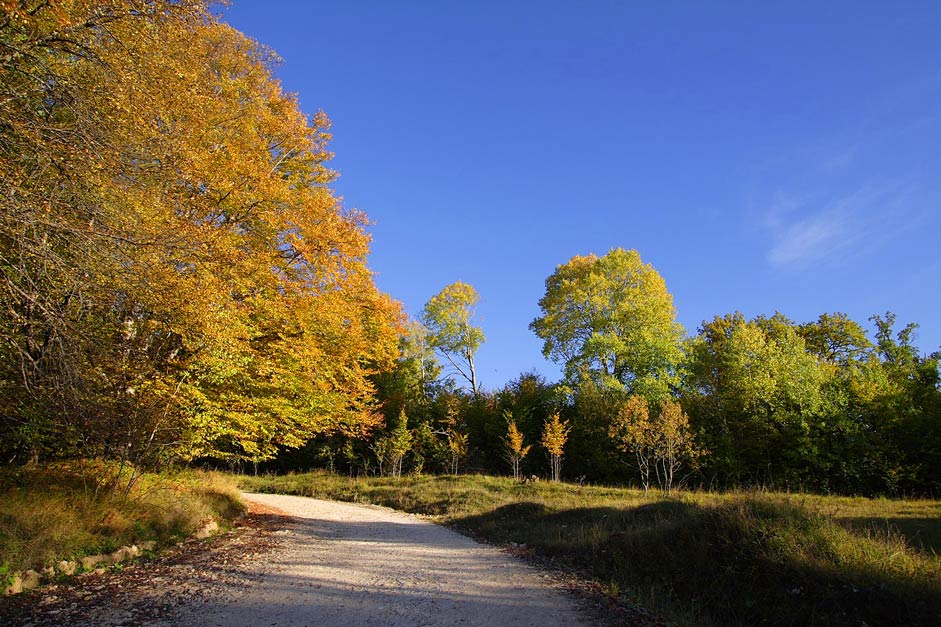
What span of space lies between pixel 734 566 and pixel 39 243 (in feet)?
29.3

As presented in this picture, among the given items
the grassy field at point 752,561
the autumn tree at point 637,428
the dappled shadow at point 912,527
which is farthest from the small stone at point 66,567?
the autumn tree at point 637,428

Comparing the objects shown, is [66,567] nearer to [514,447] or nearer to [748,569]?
[748,569]

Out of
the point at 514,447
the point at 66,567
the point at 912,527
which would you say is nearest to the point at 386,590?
the point at 66,567

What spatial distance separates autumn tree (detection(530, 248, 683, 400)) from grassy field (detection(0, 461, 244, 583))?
2106 cm

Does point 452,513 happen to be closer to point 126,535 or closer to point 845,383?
point 126,535

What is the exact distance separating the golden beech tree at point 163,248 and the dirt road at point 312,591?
205 centimetres

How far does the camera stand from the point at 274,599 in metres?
5.35

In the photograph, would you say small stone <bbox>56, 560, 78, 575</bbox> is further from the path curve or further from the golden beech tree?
the path curve

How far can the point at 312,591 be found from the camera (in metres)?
5.72

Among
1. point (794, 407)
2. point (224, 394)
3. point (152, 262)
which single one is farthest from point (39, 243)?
point (794, 407)

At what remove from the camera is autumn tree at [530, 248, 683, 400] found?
26172mm

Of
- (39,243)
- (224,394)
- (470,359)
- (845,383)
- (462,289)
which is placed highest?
(462,289)

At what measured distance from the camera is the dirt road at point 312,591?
4.74 meters

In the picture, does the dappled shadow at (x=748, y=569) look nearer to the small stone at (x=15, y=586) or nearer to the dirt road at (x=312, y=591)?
the dirt road at (x=312, y=591)
